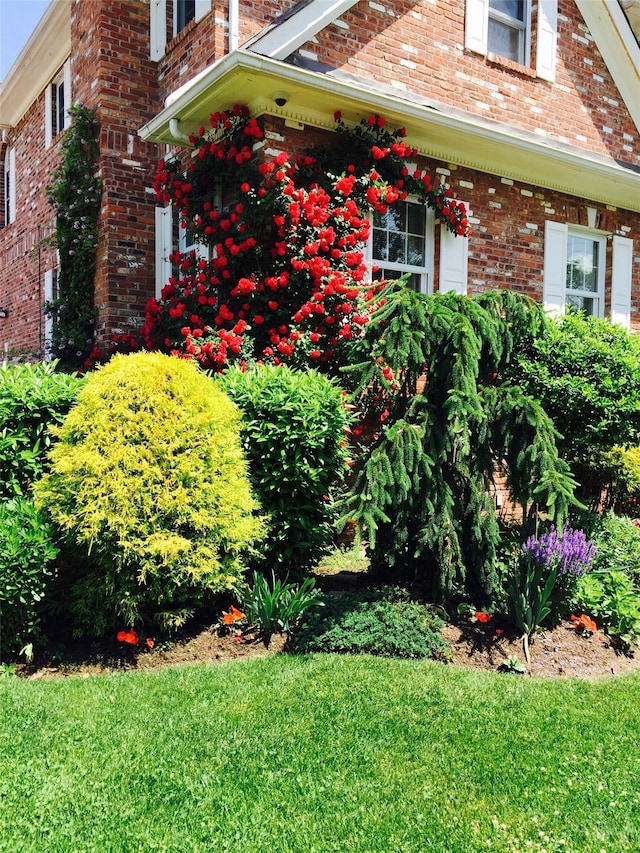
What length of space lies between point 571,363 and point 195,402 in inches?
A: 138

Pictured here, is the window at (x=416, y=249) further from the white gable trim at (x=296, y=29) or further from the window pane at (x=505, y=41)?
the window pane at (x=505, y=41)

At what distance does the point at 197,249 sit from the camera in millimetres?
7832

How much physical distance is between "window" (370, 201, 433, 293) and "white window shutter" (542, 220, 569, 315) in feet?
6.28

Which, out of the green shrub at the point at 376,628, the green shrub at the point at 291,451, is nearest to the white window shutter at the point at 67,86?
the green shrub at the point at 291,451

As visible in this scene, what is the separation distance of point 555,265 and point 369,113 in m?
3.49

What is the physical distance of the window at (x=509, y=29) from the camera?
8.98 meters

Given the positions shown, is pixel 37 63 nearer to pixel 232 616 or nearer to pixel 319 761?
pixel 232 616

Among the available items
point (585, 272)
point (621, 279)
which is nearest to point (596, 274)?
point (585, 272)

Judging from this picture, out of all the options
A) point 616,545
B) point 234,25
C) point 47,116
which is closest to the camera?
point 616,545

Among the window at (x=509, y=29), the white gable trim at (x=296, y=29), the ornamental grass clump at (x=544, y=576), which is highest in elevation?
the window at (x=509, y=29)

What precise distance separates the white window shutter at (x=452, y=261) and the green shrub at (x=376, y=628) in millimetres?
4462

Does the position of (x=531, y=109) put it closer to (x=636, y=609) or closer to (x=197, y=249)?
(x=197, y=249)

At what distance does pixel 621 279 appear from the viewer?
10156 millimetres

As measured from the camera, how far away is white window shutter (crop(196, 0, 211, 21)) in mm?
7219
